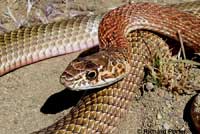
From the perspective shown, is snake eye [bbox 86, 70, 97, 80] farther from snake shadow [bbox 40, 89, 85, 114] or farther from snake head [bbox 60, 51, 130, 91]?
snake shadow [bbox 40, 89, 85, 114]

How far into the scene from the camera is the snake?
465cm

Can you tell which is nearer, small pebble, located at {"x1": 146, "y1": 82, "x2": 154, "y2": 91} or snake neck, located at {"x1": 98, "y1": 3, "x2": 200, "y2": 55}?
small pebble, located at {"x1": 146, "y1": 82, "x2": 154, "y2": 91}

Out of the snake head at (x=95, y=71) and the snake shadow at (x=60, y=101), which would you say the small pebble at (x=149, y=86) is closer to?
the snake head at (x=95, y=71)

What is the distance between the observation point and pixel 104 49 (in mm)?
5000

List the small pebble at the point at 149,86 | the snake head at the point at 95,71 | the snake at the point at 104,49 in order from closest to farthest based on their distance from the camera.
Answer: the snake head at the point at 95,71 < the snake at the point at 104,49 < the small pebble at the point at 149,86

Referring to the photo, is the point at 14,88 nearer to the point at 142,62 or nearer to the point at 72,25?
the point at 72,25

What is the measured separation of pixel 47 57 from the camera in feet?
21.0

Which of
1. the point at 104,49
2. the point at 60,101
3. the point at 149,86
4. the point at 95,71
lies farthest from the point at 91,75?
the point at 60,101

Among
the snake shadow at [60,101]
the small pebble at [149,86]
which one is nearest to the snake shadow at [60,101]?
the snake shadow at [60,101]

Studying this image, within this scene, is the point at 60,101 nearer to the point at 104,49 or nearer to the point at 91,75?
the point at 104,49

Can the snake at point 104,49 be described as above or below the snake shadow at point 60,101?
above

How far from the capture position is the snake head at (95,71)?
4.53 m

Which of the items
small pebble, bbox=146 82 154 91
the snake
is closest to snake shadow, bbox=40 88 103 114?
the snake

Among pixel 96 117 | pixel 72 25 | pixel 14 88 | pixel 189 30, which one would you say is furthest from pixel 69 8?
pixel 96 117
